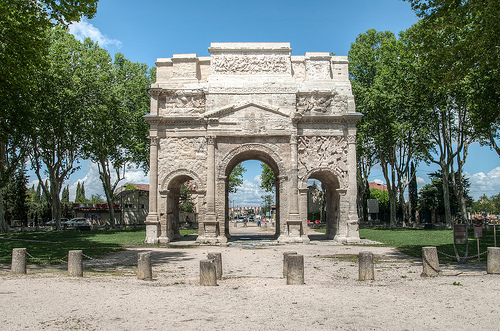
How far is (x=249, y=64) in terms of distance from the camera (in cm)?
2544

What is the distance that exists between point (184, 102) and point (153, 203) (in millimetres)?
6608

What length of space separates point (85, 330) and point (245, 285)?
4.71 m

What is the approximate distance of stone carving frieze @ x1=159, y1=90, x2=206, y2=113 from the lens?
2491cm

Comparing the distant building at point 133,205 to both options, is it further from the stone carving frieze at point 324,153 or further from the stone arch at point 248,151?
the stone carving frieze at point 324,153

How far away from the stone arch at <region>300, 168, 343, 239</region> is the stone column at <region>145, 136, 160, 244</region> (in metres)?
9.03

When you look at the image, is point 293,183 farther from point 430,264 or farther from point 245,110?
point 430,264

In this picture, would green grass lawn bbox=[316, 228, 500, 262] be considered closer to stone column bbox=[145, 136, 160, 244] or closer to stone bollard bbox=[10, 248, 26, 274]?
stone column bbox=[145, 136, 160, 244]

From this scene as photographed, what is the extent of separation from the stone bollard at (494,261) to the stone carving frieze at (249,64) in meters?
16.9

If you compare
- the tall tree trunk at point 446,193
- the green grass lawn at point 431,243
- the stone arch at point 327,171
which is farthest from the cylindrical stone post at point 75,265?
the tall tree trunk at point 446,193

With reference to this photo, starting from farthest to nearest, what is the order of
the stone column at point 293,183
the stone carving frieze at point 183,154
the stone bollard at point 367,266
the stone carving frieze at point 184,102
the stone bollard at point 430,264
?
the stone carving frieze at point 184,102
the stone carving frieze at point 183,154
the stone column at point 293,183
the stone bollard at point 430,264
the stone bollard at point 367,266

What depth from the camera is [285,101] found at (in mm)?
24594

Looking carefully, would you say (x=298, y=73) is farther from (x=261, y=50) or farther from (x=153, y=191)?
(x=153, y=191)

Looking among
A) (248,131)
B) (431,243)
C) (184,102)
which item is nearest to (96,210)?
(184,102)

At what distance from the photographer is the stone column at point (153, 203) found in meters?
24.0
